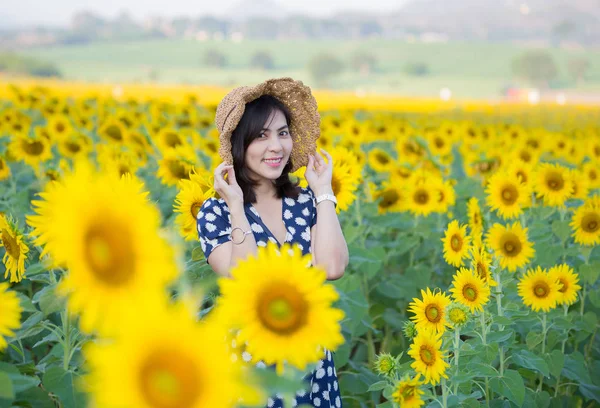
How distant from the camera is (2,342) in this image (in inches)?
47.9

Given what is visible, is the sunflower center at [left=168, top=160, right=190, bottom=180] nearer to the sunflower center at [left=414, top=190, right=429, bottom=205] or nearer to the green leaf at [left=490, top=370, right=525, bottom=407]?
the sunflower center at [left=414, top=190, right=429, bottom=205]

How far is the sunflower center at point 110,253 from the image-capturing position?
1110 mm

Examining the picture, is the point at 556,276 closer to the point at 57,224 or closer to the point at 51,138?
the point at 57,224

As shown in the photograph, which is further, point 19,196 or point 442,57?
point 442,57

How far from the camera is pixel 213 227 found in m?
2.34

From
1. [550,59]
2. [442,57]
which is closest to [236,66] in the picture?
[442,57]

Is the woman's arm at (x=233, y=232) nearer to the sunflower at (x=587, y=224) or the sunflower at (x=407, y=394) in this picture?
the sunflower at (x=407, y=394)

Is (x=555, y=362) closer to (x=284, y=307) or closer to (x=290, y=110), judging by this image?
(x=290, y=110)

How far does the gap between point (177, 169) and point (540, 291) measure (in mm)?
1820

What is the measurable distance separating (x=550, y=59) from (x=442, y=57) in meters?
11.7

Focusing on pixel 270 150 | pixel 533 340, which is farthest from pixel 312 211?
pixel 533 340

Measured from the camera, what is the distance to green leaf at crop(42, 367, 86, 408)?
6.19 ft

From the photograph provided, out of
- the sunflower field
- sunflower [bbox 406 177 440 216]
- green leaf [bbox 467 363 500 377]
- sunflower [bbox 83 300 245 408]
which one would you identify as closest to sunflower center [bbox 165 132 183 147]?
the sunflower field

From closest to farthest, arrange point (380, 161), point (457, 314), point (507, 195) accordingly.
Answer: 1. point (457, 314)
2. point (507, 195)
3. point (380, 161)
